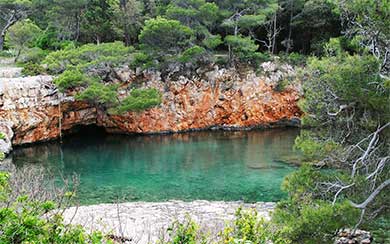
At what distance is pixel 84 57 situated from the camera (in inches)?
1011

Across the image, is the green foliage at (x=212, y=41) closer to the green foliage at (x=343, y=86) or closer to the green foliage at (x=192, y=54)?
the green foliage at (x=192, y=54)

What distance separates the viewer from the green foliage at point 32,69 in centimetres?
2525

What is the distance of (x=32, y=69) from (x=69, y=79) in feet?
10.7

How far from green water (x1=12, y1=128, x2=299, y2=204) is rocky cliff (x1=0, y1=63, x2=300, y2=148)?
3.33 ft

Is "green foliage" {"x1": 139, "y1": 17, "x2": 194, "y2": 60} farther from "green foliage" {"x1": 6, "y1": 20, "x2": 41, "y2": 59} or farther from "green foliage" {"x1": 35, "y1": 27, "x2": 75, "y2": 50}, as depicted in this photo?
"green foliage" {"x1": 35, "y1": 27, "x2": 75, "y2": 50}

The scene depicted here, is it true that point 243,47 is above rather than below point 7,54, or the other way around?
above

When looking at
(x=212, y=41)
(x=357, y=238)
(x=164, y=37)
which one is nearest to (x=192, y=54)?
(x=212, y=41)

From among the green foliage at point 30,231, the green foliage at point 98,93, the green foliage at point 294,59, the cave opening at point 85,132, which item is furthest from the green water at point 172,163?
the green foliage at point 30,231

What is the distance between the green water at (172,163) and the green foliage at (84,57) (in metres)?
4.61

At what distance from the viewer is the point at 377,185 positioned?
7.86m

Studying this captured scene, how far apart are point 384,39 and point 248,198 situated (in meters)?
9.59

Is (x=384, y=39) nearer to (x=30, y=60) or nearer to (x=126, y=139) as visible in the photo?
(x=126, y=139)

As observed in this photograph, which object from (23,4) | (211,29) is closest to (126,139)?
(211,29)

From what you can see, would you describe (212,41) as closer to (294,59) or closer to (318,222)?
(294,59)
